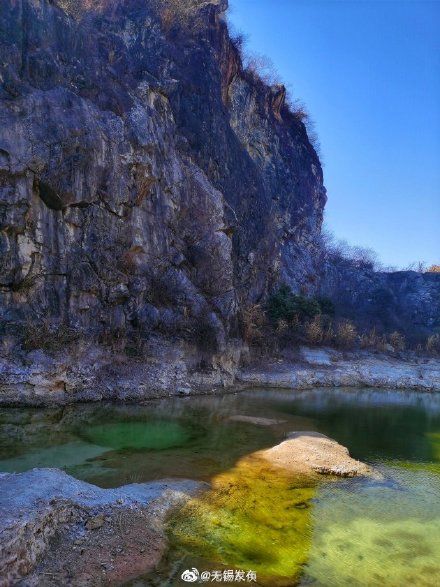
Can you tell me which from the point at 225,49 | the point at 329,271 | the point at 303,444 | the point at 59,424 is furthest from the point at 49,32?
the point at 329,271

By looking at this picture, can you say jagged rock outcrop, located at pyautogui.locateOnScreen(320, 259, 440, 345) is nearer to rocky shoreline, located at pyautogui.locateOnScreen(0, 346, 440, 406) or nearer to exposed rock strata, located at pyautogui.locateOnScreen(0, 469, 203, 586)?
rocky shoreline, located at pyautogui.locateOnScreen(0, 346, 440, 406)

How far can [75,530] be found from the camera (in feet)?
26.1

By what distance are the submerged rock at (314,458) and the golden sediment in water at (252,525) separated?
2.68 ft

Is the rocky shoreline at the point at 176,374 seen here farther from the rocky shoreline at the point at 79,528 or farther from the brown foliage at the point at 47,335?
the rocky shoreline at the point at 79,528

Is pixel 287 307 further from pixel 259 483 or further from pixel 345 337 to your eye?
pixel 259 483

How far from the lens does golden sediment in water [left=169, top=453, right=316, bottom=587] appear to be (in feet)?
26.2

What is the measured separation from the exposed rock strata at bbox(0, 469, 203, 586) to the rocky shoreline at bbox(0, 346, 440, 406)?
9.76m

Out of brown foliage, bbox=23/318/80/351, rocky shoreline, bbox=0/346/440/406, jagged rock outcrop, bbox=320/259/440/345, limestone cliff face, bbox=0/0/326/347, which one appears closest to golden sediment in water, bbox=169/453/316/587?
rocky shoreline, bbox=0/346/440/406

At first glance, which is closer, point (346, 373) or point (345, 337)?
point (346, 373)

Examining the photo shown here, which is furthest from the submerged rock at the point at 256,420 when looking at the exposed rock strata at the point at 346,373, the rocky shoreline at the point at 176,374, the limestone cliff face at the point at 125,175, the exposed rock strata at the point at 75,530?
the exposed rock strata at the point at 346,373

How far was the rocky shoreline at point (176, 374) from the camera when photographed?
19039 mm

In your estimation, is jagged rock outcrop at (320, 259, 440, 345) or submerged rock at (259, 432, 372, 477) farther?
jagged rock outcrop at (320, 259, 440, 345)

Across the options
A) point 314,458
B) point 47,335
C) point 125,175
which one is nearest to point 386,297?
point 125,175

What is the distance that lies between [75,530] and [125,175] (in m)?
21.4
